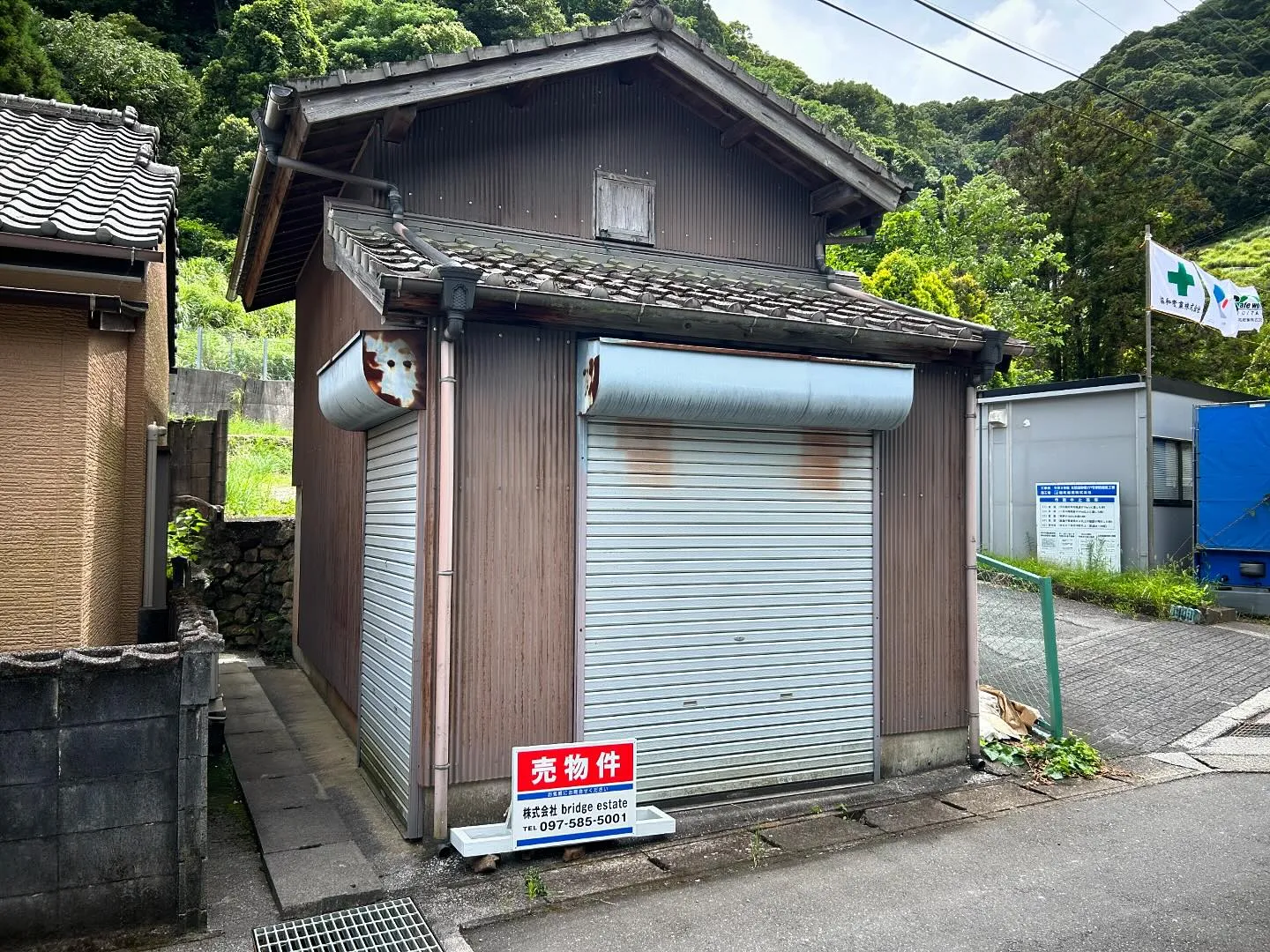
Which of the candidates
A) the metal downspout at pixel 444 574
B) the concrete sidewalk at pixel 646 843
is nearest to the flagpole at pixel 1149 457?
Answer: the concrete sidewalk at pixel 646 843

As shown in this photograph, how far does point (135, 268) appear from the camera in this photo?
179 inches

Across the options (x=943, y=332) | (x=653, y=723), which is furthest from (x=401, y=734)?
(x=943, y=332)

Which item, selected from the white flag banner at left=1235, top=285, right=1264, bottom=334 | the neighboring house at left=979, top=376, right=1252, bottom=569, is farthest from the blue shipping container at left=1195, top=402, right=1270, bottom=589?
the white flag banner at left=1235, top=285, right=1264, bottom=334

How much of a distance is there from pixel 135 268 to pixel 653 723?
4.33 m

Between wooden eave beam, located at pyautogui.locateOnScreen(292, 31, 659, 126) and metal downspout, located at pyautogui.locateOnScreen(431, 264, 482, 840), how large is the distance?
6.82 ft

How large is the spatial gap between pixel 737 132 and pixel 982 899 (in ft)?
21.2

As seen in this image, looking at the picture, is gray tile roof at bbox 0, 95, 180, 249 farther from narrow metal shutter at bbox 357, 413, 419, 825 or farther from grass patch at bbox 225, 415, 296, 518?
grass patch at bbox 225, 415, 296, 518

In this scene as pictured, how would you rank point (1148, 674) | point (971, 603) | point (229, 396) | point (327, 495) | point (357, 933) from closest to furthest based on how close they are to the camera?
1. point (357, 933)
2. point (971, 603)
3. point (327, 495)
4. point (1148, 674)
5. point (229, 396)

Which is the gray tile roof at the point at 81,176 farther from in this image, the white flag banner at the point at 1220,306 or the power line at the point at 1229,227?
→ the power line at the point at 1229,227

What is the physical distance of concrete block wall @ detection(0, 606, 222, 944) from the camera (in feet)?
13.1

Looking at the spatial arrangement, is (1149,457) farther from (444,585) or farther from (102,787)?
(102,787)

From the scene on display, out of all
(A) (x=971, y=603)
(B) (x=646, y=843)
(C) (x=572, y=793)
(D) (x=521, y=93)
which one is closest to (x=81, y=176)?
(D) (x=521, y=93)

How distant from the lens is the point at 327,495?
9047mm

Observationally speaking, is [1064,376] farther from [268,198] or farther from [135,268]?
[135,268]
